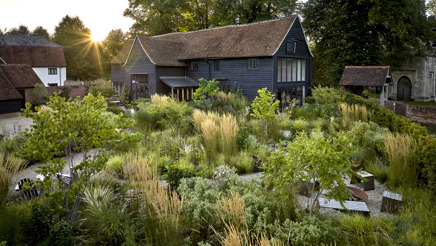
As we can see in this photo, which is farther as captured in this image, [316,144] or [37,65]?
[37,65]

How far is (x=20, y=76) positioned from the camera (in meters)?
21.5

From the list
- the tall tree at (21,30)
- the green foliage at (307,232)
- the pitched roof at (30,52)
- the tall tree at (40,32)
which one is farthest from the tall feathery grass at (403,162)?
the tall tree at (21,30)

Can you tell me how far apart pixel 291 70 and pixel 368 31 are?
8548mm

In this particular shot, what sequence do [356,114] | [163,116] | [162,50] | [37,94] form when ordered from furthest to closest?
[162,50] < [37,94] < [356,114] < [163,116]

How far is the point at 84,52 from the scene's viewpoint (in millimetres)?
47188

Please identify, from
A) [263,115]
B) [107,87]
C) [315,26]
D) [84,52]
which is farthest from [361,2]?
[84,52]

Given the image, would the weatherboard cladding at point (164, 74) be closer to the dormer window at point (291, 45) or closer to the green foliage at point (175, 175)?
the dormer window at point (291, 45)

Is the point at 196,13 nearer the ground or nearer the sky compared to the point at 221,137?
nearer the sky

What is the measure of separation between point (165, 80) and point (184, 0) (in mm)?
17229

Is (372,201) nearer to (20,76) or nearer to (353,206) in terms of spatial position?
(353,206)

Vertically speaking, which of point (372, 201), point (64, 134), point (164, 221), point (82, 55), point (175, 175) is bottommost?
point (372, 201)

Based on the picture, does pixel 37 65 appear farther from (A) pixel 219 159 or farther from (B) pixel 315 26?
(A) pixel 219 159

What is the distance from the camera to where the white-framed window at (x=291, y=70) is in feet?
73.2

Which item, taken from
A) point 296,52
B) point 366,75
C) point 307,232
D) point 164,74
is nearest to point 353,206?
point 307,232
